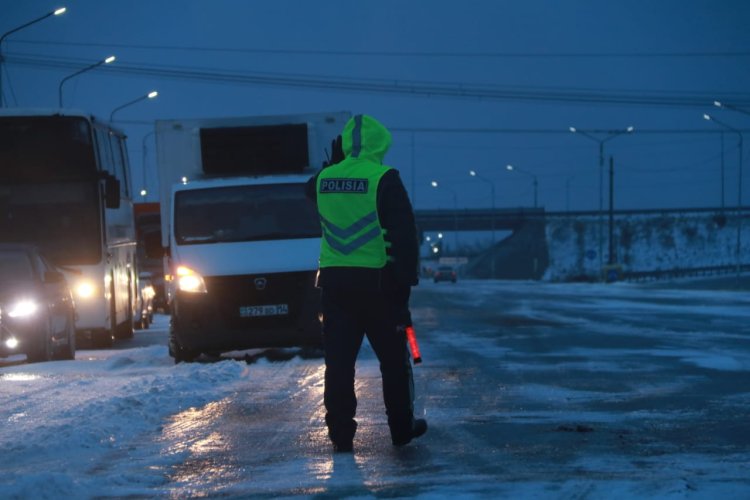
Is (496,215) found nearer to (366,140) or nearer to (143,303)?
(143,303)

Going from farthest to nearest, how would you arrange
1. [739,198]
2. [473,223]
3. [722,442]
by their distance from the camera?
[473,223]
[739,198]
[722,442]

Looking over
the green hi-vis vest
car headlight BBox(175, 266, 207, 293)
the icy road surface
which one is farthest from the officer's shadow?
car headlight BBox(175, 266, 207, 293)

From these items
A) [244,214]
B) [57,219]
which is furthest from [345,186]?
[57,219]

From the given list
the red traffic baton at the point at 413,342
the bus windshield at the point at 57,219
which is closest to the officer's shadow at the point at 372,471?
the red traffic baton at the point at 413,342

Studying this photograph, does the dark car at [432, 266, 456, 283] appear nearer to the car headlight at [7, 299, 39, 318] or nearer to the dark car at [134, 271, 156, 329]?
the dark car at [134, 271, 156, 329]

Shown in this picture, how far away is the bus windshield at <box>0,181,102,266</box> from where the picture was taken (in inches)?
842

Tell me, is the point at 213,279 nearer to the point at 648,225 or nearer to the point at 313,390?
the point at 313,390

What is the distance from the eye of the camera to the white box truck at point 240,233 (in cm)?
1561

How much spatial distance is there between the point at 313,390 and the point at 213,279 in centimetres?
427

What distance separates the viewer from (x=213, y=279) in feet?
51.2

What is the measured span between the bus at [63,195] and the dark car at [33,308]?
3.40 meters

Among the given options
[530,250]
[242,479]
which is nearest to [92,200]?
[242,479]

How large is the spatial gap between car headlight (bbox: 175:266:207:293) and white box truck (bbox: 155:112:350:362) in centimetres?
1

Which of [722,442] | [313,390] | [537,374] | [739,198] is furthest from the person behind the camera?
[739,198]
